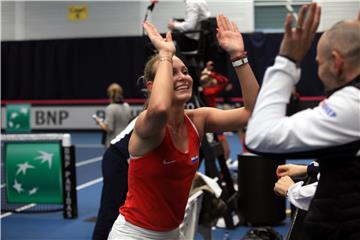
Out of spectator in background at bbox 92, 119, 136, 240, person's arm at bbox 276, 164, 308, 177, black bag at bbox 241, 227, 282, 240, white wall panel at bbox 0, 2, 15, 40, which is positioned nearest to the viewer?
person's arm at bbox 276, 164, 308, 177

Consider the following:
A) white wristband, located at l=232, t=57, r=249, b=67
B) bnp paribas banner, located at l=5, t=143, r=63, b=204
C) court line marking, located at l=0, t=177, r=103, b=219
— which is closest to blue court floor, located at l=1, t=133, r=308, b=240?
court line marking, located at l=0, t=177, r=103, b=219

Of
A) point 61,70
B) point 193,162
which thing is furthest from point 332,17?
point 193,162

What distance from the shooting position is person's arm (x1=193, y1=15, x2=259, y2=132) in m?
2.30

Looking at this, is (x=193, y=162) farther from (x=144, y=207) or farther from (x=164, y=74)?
A: (x=164, y=74)

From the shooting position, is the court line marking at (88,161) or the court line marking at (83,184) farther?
the court line marking at (88,161)

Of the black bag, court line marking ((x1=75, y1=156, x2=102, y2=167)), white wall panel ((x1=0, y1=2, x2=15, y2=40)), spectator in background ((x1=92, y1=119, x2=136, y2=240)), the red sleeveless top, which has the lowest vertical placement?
court line marking ((x1=75, y1=156, x2=102, y2=167))

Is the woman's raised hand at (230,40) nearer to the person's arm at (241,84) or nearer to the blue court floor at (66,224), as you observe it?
the person's arm at (241,84)

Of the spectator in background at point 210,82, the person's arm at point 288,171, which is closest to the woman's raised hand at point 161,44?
the person's arm at point 288,171

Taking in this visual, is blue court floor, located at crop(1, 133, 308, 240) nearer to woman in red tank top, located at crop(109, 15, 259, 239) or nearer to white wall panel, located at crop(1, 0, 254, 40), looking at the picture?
woman in red tank top, located at crop(109, 15, 259, 239)

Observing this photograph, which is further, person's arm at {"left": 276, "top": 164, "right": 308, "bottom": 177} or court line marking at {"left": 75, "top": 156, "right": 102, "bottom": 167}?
court line marking at {"left": 75, "top": 156, "right": 102, "bottom": 167}

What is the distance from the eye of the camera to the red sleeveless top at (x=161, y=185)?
2.31m

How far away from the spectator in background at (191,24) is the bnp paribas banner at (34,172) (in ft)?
Result: 6.30

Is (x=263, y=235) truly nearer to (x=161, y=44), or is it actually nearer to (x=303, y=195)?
(x=303, y=195)

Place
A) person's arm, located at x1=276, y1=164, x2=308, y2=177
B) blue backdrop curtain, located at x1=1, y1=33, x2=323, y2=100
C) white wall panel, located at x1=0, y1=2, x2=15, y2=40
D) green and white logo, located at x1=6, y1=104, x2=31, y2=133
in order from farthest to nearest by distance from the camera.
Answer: white wall panel, located at x1=0, y1=2, x2=15, y2=40, blue backdrop curtain, located at x1=1, y1=33, x2=323, y2=100, green and white logo, located at x1=6, y1=104, x2=31, y2=133, person's arm, located at x1=276, y1=164, x2=308, y2=177
